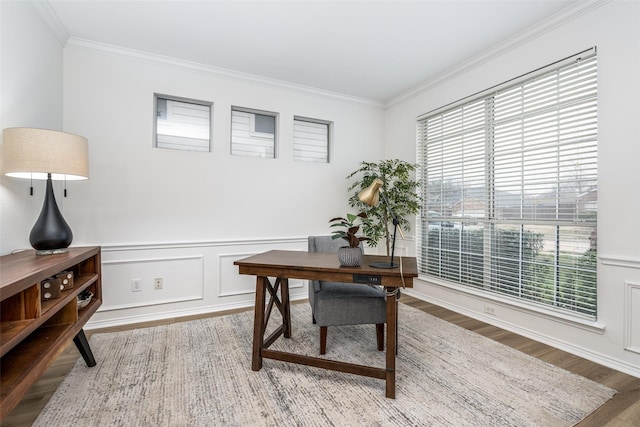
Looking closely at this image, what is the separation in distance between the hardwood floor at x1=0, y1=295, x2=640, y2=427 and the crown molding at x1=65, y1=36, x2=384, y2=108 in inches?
103

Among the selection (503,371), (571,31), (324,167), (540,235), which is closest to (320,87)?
(324,167)

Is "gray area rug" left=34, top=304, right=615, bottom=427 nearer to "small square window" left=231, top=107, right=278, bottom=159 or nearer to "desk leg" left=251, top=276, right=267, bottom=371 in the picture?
"desk leg" left=251, top=276, right=267, bottom=371

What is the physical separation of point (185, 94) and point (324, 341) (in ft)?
9.30

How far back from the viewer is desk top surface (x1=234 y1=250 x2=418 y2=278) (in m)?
1.76

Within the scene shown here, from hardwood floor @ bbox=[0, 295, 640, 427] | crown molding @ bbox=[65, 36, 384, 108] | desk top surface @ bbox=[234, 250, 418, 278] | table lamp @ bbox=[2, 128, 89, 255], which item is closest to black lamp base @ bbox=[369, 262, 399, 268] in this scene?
desk top surface @ bbox=[234, 250, 418, 278]

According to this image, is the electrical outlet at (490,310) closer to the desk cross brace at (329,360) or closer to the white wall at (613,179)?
the white wall at (613,179)

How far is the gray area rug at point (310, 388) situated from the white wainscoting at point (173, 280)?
404mm

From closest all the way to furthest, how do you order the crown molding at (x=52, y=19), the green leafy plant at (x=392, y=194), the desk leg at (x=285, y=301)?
the crown molding at (x=52, y=19), the desk leg at (x=285, y=301), the green leafy plant at (x=392, y=194)

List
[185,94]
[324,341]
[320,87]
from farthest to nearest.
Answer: [320,87]
[185,94]
[324,341]

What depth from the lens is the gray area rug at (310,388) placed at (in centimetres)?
159

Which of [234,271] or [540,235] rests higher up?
[540,235]

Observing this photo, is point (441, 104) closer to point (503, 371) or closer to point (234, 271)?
point (503, 371)

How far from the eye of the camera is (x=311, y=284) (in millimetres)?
2355

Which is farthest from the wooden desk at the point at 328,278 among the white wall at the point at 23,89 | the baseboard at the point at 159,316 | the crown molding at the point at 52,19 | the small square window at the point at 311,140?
the crown molding at the point at 52,19
